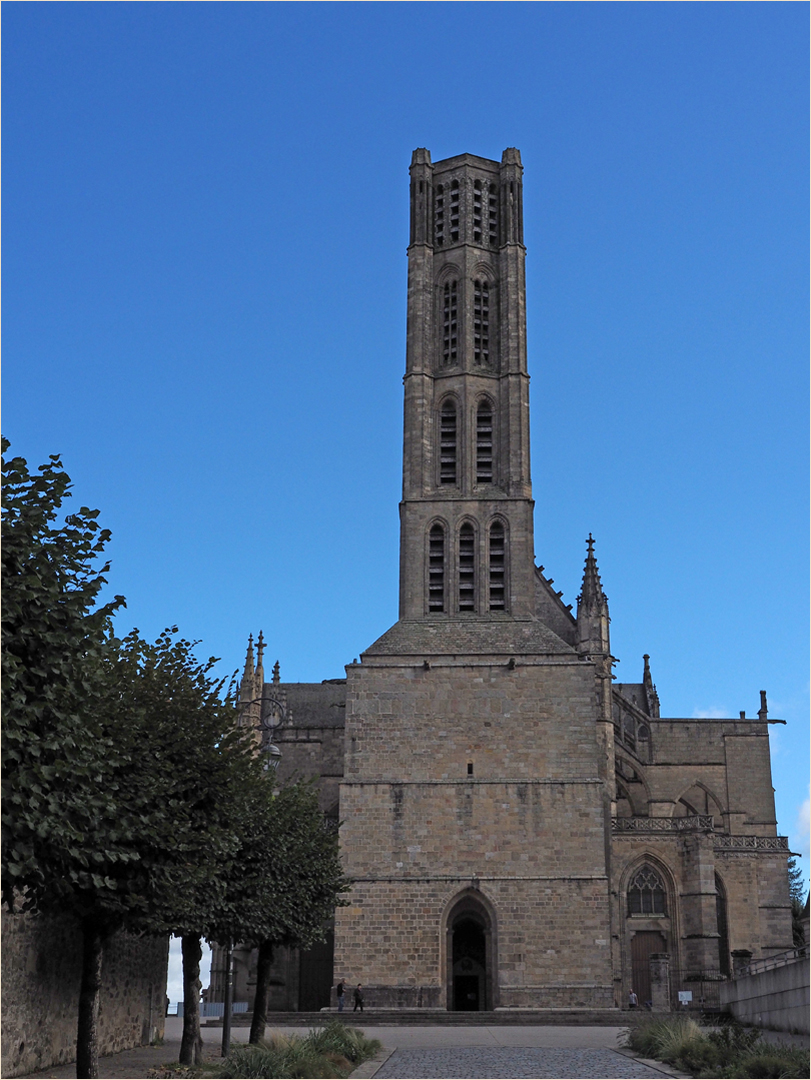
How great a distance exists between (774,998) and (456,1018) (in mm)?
13516

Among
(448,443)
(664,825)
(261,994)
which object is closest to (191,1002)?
(261,994)

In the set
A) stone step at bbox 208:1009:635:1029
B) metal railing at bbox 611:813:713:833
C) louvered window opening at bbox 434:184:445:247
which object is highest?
louvered window opening at bbox 434:184:445:247

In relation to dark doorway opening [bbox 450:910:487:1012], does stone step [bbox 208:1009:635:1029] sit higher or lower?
lower

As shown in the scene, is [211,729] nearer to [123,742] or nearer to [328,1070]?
[123,742]

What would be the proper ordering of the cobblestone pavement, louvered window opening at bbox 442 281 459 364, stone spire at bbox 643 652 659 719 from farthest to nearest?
stone spire at bbox 643 652 659 719 → louvered window opening at bbox 442 281 459 364 → the cobblestone pavement

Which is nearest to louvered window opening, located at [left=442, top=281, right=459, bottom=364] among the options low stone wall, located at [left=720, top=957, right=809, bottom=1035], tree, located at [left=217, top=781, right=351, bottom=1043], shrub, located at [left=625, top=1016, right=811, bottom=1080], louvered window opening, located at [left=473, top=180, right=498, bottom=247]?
louvered window opening, located at [left=473, top=180, right=498, bottom=247]

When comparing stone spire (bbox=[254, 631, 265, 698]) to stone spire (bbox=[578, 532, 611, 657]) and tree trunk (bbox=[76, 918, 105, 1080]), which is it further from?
tree trunk (bbox=[76, 918, 105, 1080])

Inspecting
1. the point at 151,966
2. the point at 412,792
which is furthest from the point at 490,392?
the point at 151,966

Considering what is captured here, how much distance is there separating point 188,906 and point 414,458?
1137 inches

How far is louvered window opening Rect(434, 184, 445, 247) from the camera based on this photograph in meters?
47.9

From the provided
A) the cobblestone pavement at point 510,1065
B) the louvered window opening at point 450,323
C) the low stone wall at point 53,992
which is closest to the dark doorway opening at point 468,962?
the cobblestone pavement at point 510,1065

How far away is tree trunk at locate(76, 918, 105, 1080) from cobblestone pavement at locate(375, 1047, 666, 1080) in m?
4.26

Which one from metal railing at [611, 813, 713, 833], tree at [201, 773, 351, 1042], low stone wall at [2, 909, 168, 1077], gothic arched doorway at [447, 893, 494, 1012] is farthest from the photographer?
metal railing at [611, 813, 713, 833]

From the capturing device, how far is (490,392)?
45406 millimetres
